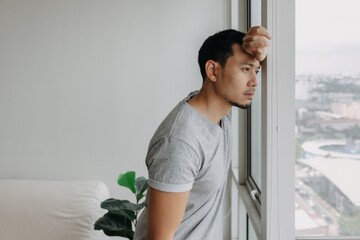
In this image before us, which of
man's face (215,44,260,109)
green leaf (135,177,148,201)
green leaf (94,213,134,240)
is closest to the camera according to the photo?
man's face (215,44,260,109)

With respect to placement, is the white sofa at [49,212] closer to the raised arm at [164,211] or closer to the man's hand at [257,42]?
the raised arm at [164,211]

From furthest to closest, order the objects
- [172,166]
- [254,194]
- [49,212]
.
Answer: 1. [49,212]
2. [254,194]
3. [172,166]

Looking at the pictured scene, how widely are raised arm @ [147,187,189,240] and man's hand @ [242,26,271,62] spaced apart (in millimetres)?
460

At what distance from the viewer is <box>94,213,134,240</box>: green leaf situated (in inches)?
81.0

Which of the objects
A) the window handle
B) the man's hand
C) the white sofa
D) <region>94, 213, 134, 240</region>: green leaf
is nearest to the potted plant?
<region>94, 213, 134, 240</region>: green leaf

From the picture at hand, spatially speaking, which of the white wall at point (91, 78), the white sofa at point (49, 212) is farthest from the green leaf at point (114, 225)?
the white wall at point (91, 78)

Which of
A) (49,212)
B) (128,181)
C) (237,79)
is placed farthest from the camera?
(49,212)

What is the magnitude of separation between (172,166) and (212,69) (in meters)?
0.34

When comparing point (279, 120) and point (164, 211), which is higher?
point (279, 120)

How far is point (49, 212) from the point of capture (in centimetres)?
235

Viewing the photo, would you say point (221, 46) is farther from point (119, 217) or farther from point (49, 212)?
point (49, 212)

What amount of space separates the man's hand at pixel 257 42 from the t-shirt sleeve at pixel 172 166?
0.35 m

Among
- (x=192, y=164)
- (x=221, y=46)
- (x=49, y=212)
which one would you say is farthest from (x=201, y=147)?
(x=49, y=212)

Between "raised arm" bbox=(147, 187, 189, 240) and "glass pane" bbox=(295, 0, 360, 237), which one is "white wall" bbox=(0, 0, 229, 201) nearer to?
"glass pane" bbox=(295, 0, 360, 237)
